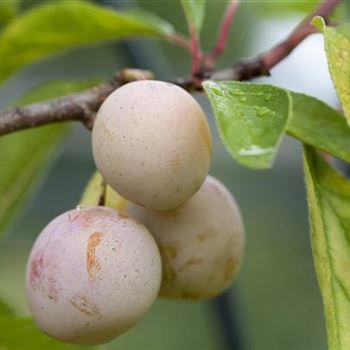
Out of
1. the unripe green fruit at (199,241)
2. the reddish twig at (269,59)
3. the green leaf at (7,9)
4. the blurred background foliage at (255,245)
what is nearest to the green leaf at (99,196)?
the unripe green fruit at (199,241)

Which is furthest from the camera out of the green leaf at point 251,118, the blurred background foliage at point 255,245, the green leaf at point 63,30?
the blurred background foliage at point 255,245

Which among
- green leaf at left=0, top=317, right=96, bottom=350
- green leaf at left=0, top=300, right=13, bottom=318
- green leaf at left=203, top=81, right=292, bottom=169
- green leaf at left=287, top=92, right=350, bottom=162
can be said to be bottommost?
green leaf at left=0, top=300, right=13, bottom=318

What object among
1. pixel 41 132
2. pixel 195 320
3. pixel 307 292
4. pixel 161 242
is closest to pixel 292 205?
pixel 307 292

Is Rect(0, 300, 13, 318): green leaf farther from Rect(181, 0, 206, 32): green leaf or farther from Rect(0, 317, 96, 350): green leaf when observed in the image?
Rect(181, 0, 206, 32): green leaf

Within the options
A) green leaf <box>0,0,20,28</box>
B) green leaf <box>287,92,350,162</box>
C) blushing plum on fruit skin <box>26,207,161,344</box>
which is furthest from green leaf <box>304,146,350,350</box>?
green leaf <box>0,0,20,28</box>

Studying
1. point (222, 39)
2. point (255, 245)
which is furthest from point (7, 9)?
point (255, 245)

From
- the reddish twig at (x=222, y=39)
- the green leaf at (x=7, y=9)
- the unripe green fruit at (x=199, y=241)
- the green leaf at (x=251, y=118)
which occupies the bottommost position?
the green leaf at (x=7, y=9)

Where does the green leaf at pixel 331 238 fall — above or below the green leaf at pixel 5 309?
above

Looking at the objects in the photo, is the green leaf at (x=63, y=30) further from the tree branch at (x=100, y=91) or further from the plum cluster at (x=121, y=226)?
the plum cluster at (x=121, y=226)
